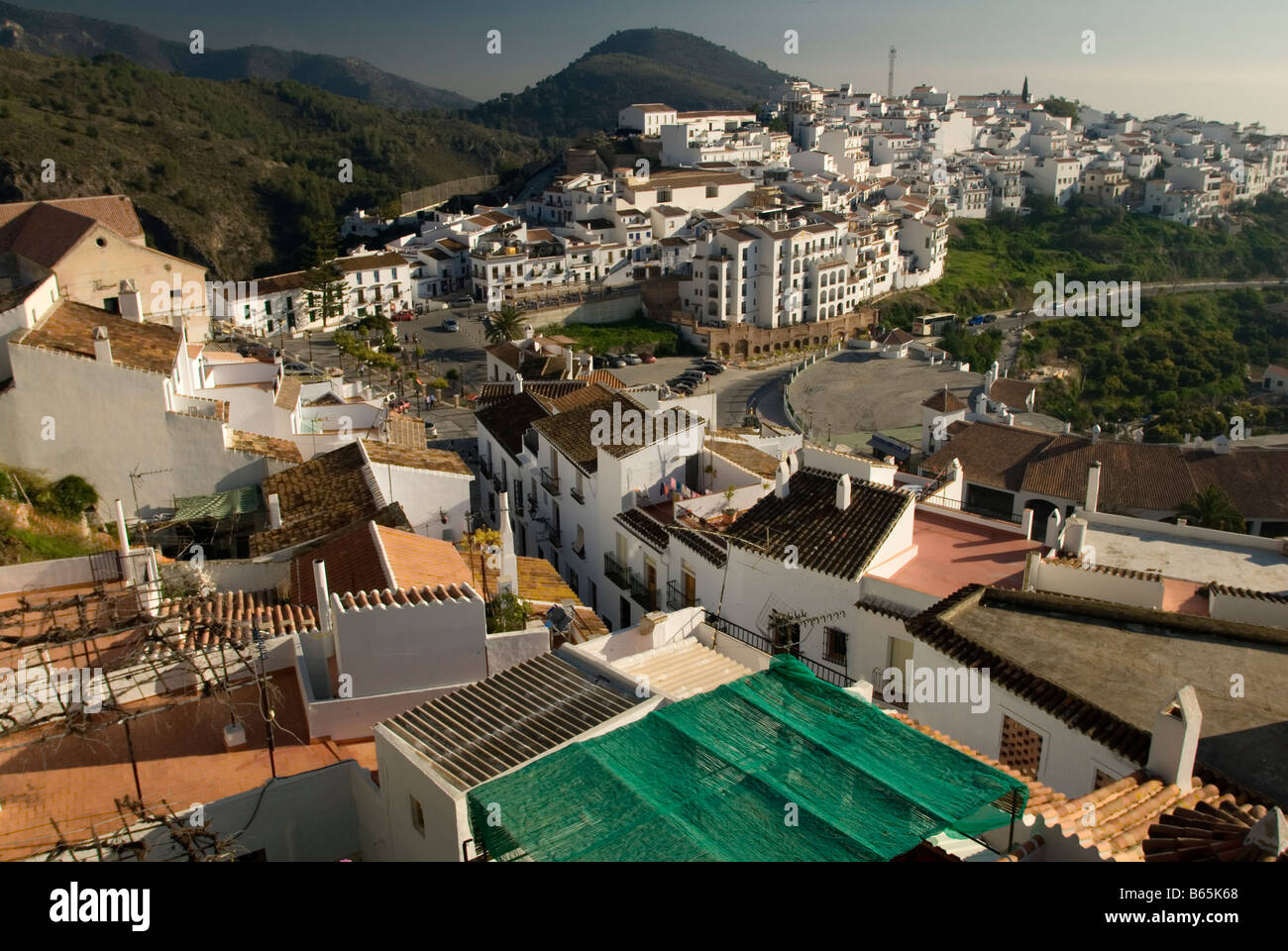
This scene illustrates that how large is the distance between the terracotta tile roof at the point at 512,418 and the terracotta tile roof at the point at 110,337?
7402mm

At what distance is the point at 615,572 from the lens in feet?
61.3

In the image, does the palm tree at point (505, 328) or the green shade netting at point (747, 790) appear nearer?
the green shade netting at point (747, 790)

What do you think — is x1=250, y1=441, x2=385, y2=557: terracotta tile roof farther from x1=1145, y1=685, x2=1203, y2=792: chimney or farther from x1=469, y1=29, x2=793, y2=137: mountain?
x1=469, y1=29, x2=793, y2=137: mountain

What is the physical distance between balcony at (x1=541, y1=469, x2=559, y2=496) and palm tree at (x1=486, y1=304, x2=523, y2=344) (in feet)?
98.3

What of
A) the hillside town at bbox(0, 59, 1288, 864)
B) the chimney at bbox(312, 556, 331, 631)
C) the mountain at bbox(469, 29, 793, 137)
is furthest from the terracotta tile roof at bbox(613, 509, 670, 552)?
the mountain at bbox(469, 29, 793, 137)

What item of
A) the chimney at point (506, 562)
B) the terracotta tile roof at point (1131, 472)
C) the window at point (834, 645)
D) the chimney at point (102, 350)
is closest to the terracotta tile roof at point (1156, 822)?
the window at point (834, 645)

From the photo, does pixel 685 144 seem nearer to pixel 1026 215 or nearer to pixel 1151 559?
pixel 1026 215

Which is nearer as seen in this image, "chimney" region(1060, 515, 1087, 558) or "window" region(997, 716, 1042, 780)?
"window" region(997, 716, 1042, 780)

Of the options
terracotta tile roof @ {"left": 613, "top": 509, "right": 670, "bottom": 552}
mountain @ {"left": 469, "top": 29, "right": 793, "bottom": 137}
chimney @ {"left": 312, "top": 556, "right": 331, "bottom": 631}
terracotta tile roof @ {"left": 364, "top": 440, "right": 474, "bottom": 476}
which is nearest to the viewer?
chimney @ {"left": 312, "top": 556, "right": 331, "bottom": 631}

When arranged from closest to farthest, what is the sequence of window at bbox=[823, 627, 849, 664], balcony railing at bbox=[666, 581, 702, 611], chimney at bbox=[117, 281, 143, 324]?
1. window at bbox=[823, 627, 849, 664]
2. balcony railing at bbox=[666, 581, 702, 611]
3. chimney at bbox=[117, 281, 143, 324]

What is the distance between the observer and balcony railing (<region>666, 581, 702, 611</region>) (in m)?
16.5

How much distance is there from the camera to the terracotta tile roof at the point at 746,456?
2002 centimetres

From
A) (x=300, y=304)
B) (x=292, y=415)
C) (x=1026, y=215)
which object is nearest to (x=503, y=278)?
(x=300, y=304)

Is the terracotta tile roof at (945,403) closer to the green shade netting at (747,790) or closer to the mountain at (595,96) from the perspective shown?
the green shade netting at (747,790)
